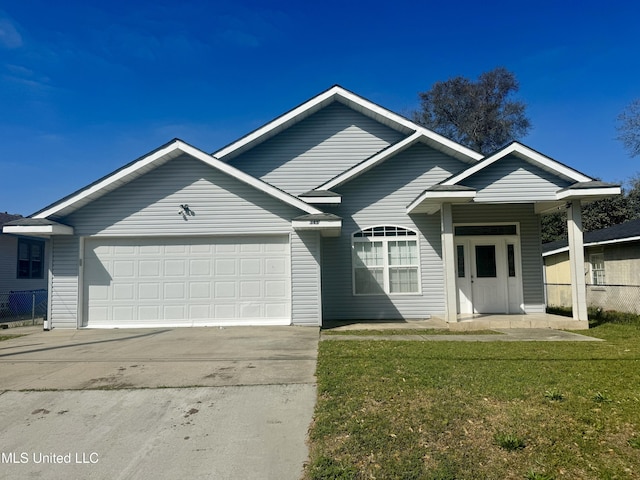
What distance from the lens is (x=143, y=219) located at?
1114cm

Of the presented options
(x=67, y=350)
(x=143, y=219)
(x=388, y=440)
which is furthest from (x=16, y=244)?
(x=388, y=440)

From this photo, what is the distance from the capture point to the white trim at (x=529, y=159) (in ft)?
34.3

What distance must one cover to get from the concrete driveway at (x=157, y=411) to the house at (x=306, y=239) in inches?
116

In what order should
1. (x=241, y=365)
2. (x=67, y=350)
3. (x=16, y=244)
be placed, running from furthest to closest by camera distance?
1. (x=16, y=244)
2. (x=67, y=350)
3. (x=241, y=365)

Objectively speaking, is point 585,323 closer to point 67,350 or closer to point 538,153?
point 538,153

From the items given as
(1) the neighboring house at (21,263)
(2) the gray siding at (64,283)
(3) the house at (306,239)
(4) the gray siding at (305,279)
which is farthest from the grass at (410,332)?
(1) the neighboring house at (21,263)

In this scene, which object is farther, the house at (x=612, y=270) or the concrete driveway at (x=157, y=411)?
the house at (x=612, y=270)

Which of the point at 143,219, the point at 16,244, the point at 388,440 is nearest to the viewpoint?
the point at 388,440

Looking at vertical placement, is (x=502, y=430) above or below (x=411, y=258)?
below

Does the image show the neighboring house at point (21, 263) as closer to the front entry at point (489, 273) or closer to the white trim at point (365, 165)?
the white trim at point (365, 165)

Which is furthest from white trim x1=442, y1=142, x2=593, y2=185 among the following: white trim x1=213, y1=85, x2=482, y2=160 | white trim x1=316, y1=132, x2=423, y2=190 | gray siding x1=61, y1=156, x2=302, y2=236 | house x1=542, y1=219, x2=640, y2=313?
house x1=542, y1=219, x2=640, y2=313

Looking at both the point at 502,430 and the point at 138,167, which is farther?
the point at 138,167

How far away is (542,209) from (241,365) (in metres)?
9.72

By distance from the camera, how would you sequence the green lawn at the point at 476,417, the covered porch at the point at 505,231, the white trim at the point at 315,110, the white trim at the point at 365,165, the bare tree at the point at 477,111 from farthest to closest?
1. the bare tree at the point at 477,111
2. the white trim at the point at 315,110
3. the white trim at the point at 365,165
4. the covered porch at the point at 505,231
5. the green lawn at the point at 476,417
